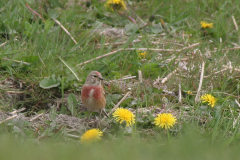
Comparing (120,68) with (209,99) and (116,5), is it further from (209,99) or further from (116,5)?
(116,5)

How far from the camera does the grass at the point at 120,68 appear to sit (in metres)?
4.31

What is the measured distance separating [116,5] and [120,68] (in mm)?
1642

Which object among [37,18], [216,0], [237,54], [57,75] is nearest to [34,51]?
[57,75]

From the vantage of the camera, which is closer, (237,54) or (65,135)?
(65,135)

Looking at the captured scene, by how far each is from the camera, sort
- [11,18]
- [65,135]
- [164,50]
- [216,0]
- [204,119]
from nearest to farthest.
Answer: [65,135] < [204,119] < [11,18] < [164,50] < [216,0]

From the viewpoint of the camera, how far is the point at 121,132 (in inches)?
170

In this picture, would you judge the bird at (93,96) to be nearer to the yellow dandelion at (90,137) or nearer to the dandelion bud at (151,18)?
the yellow dandelion at (90,137)

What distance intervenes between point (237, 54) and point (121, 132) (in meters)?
2.75

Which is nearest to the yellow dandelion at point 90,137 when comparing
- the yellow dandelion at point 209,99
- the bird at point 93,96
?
the bird at point 93,96

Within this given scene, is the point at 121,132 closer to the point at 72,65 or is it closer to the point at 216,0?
the point at 72,65

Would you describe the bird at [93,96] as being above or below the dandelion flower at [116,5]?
below

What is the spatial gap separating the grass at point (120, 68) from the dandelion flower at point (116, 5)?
107mm

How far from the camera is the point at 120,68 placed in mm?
5676

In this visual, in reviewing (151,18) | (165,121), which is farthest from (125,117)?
(151,18)
